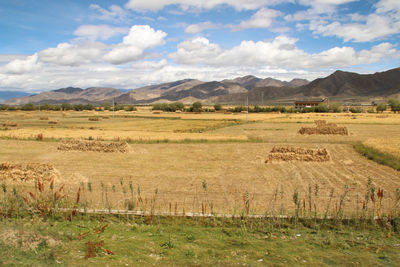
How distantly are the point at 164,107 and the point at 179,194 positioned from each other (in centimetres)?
14706

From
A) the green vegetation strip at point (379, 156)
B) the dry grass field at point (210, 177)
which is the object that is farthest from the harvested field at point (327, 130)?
the green vegetation strip at point (379, 156)

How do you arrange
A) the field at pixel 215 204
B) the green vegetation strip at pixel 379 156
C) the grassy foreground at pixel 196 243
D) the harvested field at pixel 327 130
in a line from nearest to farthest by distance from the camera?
the grassy foreground at pixel 196 243, the field at pixel 215 204, the green vegetation strip at pixel 379 156, the harvested field at pixel 327 130

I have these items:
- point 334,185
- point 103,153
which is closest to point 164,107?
point 103,153

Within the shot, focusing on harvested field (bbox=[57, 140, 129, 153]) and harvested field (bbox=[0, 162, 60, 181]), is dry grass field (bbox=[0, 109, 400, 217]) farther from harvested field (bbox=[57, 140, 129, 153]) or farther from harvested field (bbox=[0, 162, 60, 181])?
harvested field (bbox=[57, 140, 129, 153])

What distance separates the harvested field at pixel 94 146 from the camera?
28.5m

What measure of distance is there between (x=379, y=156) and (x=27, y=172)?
2431 centimetres

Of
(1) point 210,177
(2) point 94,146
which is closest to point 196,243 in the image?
(1) point 210,177

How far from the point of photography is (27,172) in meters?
17.6

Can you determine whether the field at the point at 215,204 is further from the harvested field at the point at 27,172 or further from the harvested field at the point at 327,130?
the harvested field at the point at 327,130

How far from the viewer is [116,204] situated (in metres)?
13.2

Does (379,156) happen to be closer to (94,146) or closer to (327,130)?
(327,130)

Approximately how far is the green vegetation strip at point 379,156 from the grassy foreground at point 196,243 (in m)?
13.6

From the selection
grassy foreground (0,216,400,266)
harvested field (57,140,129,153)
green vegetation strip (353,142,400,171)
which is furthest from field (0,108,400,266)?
green vegetation strip (353,142,400,171)

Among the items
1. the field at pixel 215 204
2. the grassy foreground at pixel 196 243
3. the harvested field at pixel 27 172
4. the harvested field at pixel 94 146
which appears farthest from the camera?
the harvested field at pixel 94 146
